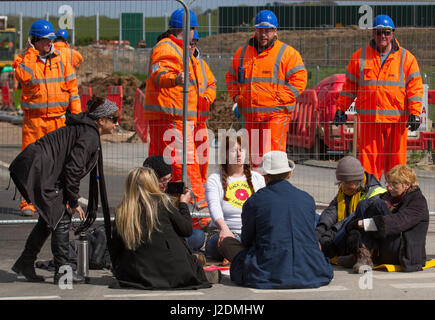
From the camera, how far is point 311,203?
7.32 meters

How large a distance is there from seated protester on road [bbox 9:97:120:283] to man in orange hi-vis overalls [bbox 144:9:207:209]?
2.77 metres

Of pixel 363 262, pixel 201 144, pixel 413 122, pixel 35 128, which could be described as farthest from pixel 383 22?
pixel 35 128

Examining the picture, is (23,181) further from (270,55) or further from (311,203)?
(270,55)

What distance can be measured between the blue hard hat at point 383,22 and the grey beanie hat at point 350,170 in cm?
256

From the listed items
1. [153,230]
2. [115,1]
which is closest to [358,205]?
[153,230]

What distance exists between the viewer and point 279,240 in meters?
7.10

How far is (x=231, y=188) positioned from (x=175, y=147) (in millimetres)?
1890

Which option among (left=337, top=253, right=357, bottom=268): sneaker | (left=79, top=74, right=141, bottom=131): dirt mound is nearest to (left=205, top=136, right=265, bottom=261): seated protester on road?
(left=337, top=253, right=357, bottom=268): sneaker

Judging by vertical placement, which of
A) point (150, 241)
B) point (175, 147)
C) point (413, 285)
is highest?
point (175, 147)

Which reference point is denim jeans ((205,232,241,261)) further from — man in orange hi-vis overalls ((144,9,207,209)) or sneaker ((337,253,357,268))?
man in orange hi-vis overalls ((144,9,207,209))

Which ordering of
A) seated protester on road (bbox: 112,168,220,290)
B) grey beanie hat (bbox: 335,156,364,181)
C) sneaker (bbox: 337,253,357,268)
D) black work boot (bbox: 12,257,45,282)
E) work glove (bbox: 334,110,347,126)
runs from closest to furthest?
seated protester on road (bbox: 112,168,220,290) → black work boot (bbox: 12,257,45,282) → sneaker (bbox: 337,253,357,268) → grey beanie hat (bbox: 335,156,364,181) → work glove (bbox: 334,110,347,126)

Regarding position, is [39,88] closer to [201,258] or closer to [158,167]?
[158,167]

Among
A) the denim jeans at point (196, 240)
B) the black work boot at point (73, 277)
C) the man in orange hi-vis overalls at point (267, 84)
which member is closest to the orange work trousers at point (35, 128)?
the man in orange hi-vis overalls at point (267, 84)

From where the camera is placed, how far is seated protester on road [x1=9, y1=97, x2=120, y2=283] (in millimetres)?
7246
